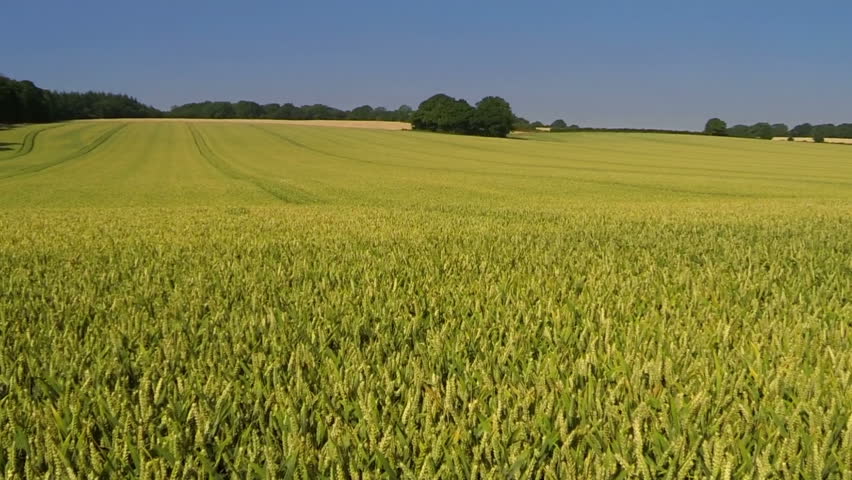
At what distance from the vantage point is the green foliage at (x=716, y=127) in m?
103

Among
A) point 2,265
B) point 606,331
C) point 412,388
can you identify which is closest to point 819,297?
point 606,331

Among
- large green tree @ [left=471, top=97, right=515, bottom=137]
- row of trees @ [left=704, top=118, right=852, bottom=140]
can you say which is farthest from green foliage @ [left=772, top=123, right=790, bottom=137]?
large green tree @ [left=471, top=97, right=515, bottom=137]

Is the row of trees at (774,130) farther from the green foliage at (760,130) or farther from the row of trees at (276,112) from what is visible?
the row of trees at (276,112)

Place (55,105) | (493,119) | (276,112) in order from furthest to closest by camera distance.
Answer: (276,112)
(55,105)
(493,119)

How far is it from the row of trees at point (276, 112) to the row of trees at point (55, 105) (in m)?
7.01

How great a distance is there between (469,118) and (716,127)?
44548 millimetres

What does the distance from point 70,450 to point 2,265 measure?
10.7 feet

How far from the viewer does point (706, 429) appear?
4.95 feet

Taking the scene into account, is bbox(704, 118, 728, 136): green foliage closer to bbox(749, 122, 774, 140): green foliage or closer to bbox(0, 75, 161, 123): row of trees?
bbox(749, 122, 774, 140): green foliage

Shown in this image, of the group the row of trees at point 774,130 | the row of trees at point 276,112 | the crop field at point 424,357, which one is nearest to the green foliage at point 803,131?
the row of trees at point 774,130

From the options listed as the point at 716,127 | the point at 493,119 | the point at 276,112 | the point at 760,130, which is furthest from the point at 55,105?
the point at 760,130

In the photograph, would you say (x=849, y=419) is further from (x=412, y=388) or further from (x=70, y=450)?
(x=70, y=450)

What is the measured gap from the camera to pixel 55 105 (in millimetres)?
99562

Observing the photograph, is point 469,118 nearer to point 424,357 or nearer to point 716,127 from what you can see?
point 716,127
